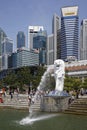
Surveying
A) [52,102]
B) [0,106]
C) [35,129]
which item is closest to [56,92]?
[52,102]

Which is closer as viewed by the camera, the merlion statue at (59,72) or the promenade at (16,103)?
the merlion statue at (59,72)

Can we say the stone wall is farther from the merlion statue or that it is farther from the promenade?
the promenade

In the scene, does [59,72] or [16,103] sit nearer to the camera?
[59,72]

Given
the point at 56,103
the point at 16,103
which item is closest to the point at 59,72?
the point at 56,103

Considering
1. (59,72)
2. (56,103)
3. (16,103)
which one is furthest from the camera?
(16,103)

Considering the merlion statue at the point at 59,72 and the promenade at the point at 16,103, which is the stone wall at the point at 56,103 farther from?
the promenade at the point at 16,103

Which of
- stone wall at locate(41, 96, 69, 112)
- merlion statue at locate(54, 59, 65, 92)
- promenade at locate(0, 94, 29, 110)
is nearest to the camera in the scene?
stone wall at locate(41, 96, 69, 112)

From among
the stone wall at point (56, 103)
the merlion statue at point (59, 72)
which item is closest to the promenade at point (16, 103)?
the stone wall at point (56, 103)

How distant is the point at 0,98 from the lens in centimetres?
4462

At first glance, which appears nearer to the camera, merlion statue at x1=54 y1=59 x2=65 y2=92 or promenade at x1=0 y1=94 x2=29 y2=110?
merlion statue at x1=54 y1=59 x2=65 y2=92

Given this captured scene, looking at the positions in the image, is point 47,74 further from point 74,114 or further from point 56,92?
point 74,114

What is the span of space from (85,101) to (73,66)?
8178 centimetres

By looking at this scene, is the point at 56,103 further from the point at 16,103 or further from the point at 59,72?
the point at 16,103

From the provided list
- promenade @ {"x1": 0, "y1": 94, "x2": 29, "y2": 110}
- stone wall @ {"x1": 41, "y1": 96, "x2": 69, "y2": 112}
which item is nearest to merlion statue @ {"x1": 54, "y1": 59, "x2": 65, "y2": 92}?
stone wall @ {"x1": 41, "y1": 96, "x2": 69, "y2": 112}
